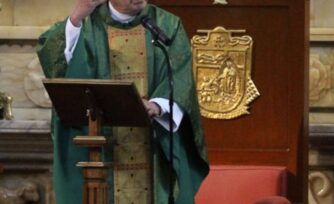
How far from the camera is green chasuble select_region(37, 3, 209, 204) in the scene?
5922 millimetres

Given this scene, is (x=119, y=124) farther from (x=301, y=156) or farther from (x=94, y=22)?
(x=301, y=156)

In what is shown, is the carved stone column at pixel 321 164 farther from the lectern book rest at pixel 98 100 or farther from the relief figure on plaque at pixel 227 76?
the lectern book rest at pixel 98 100

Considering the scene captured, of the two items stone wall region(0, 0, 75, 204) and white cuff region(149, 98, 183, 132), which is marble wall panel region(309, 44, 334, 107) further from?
white cuff region(149, 98, 183, 132)

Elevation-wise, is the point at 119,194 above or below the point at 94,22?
below

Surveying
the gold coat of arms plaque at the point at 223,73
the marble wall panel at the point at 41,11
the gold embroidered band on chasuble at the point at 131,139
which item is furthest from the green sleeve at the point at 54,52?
the marble wall panel at the point at 41,11

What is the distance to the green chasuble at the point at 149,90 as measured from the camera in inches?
233

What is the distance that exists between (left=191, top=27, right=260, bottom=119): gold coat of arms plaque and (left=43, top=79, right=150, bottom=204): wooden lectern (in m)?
1.75

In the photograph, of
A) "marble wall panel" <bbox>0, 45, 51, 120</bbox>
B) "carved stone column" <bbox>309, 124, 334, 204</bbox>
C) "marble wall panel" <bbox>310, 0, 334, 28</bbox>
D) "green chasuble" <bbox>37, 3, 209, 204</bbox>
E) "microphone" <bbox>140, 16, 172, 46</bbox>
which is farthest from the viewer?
"marble wall panel" <bbox>0, 45, 51, 120</bbox>

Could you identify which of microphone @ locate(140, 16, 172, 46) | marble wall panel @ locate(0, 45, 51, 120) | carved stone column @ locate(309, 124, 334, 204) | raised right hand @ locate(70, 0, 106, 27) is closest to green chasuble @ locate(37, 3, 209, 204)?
raised right hand @ locate(70, 0, 106, 27)

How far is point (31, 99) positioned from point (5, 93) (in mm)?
286

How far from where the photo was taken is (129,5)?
5.89 m

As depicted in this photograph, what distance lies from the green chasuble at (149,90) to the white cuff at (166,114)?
29mm

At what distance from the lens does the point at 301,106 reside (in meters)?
7.22

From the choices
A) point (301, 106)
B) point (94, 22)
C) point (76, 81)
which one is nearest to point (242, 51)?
point (301, 106)
